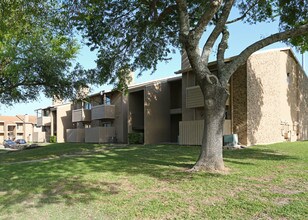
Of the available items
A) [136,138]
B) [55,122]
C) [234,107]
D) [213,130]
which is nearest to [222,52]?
[213,130]

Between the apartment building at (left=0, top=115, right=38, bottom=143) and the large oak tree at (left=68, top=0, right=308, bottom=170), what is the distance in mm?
67437

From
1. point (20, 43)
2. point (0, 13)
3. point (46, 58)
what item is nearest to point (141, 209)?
point (0, 13)

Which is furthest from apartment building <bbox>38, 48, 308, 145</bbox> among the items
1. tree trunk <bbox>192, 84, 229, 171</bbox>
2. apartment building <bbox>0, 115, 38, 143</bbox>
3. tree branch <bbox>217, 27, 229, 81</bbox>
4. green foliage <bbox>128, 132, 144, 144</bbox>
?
apartment building <bbox>0, 115, 38, 143</bbox>

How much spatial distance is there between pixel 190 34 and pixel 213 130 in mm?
3114

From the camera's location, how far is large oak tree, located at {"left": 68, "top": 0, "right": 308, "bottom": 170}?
993 centimetres

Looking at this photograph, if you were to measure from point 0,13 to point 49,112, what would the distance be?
130 ft

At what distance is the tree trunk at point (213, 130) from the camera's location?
383 inches

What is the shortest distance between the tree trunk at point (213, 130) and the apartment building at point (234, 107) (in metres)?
10.2

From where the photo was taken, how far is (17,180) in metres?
10.2

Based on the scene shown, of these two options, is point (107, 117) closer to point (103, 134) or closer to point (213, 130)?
point (103, 134)

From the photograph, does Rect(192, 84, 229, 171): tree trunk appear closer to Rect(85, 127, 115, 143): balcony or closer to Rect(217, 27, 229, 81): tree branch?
Rect(217, 27, 229, 81): tree branch

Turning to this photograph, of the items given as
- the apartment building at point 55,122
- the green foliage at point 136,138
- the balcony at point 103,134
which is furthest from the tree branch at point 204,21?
the apartment building at point 55,122

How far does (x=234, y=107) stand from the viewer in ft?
66.3

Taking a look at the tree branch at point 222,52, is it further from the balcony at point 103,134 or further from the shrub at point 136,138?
the balcony at point 103,134
